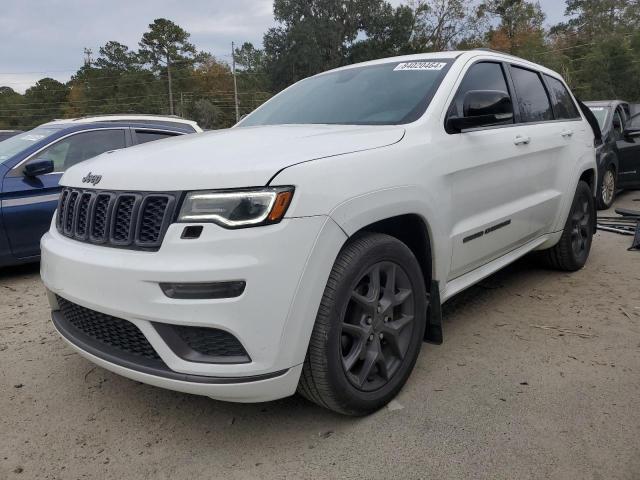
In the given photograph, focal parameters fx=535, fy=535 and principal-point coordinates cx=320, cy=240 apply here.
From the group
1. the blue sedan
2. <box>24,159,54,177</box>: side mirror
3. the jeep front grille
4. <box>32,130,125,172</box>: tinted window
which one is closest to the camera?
the jeep front grille

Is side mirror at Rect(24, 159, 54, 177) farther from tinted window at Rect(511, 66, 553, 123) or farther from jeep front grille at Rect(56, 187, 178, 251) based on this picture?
tinted window at Rect(511, 66, 553, 123)

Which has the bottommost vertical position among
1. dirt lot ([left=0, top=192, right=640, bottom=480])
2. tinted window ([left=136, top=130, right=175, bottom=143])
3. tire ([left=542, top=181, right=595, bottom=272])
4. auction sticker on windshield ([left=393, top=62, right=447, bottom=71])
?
dirt lot ([left=0, top=192, right=640, bottom=480])

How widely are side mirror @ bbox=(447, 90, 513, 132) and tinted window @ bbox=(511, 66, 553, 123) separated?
0.86m

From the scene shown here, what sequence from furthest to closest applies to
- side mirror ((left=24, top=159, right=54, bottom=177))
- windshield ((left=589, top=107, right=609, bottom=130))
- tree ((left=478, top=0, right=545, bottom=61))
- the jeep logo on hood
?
tree ((left=478, top=0, right=545, bottom=61))
windshield ((left=589, top=107, right=609, bottom=130))
side mirror ((left=24, top=159, right=54, bottom=177))
the jeep logo on hood

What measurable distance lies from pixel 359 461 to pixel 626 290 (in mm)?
3127

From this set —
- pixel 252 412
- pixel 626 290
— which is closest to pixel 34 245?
pixel 252 412

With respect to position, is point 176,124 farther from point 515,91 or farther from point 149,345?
point 149,345

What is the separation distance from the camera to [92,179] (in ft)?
8.00

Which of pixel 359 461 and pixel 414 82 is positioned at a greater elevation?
pixel 414 82

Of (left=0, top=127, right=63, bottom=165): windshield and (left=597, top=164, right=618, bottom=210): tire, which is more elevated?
(left=0, top=127, right=63, bottom=165): windshield

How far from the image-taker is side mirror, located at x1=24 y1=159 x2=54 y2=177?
16.4 feet

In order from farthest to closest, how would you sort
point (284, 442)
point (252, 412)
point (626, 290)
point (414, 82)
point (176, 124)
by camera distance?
1. point (176, 124)
2. point (626, 290)
3. point (414, 82)
4. point (252, 412)
5. point (284, 442)

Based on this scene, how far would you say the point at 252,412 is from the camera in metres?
2.62

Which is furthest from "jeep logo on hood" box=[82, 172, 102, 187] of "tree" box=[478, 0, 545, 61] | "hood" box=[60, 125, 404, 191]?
"tree" box=[478, 0, 545, 61]
